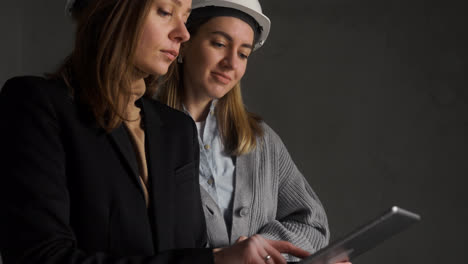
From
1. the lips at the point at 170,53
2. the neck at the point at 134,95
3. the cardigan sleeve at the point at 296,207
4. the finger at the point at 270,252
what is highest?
the lips at the point at 170,53

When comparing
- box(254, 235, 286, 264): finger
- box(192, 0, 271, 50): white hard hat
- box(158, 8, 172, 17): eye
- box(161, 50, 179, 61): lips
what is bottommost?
box(254, 235, 286, 264): finger

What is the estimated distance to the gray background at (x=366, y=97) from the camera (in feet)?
9.66

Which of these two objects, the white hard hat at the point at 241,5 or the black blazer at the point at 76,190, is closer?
the black blazer at the point at 76,190

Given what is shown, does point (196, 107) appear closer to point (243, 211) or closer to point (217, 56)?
point (217, 56)

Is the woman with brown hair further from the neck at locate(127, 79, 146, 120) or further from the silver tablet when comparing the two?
the silver tablet

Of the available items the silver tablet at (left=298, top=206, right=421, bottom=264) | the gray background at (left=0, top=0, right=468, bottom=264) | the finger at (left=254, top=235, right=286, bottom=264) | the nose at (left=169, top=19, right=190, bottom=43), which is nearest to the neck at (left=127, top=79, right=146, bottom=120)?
the nose at (left=169, top=19, right=190, bottom=43)

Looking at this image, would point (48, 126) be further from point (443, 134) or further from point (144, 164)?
point (443, 134)

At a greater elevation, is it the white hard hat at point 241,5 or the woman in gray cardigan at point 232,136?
the white hard hat at point 241,5

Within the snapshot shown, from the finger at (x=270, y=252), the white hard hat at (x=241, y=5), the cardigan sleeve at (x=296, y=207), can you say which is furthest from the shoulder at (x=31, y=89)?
the cardigan sleeve at (x=296, y=207)

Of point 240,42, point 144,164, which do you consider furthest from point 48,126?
point 240,42

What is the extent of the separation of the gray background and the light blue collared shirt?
4.36 feet

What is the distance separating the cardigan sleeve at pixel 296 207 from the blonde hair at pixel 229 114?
0.33 feet

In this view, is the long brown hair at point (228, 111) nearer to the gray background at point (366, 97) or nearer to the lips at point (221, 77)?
the lips at point (221, 77)

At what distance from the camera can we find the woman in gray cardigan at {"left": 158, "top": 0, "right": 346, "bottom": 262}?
177 cm
